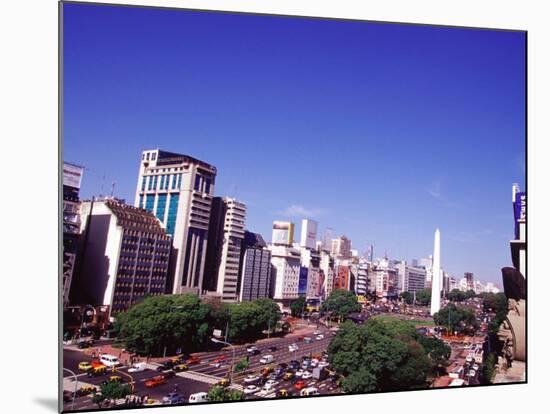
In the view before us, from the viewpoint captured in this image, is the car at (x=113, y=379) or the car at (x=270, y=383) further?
the car at (x=270, y=383)

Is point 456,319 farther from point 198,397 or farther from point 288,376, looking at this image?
point 198,397

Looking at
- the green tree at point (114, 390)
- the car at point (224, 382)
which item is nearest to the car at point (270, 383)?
the car at point (224, 382)

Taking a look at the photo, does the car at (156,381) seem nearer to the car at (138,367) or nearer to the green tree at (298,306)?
the car at (138,367)

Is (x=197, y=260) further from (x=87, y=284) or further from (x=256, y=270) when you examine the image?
(x=87, y=284)

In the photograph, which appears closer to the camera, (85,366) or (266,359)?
(85,366)

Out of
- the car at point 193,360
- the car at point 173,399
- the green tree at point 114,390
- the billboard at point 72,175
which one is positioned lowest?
the car at point 173,399

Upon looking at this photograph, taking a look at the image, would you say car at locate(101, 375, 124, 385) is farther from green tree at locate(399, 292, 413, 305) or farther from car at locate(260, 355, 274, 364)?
green tree at locate(399, 292, 413, 305)

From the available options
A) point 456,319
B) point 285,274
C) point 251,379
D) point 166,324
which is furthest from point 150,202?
point 456,319
